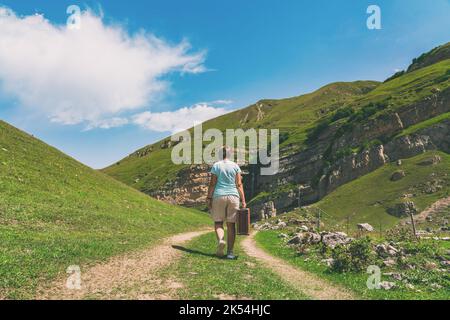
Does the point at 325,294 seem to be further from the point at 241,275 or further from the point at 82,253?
the point at 82,253

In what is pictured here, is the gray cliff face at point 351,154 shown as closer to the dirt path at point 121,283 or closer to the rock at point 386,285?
the rock at point 386,285

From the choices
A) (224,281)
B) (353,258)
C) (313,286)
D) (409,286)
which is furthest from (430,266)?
(224,281)

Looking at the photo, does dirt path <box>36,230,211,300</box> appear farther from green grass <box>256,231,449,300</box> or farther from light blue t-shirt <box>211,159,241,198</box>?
green grass <box>256,231,449,300</box>

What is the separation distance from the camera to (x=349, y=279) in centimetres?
1540

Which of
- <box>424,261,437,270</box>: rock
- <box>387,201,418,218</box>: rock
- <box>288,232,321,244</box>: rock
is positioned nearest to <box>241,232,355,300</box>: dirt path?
<box>424,261,437,270</box>: rock

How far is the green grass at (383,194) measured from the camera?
84.0m

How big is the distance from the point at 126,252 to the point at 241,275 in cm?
753

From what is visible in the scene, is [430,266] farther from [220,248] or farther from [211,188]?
[211,188]

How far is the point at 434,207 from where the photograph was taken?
261ft

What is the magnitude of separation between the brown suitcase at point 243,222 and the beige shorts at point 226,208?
236mm

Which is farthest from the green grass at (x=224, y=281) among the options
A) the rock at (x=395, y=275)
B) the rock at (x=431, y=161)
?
the rock at (x=431, y=161)

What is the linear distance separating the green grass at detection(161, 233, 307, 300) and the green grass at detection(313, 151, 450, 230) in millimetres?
71645

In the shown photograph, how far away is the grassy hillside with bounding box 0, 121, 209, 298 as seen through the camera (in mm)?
13156

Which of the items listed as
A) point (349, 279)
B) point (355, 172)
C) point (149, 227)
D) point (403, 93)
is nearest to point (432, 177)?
point (355, 172)
